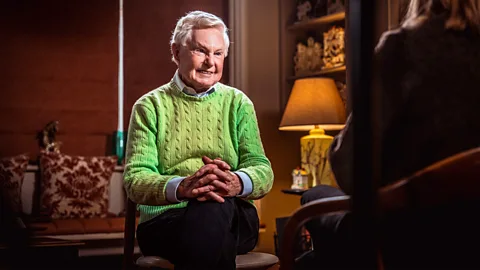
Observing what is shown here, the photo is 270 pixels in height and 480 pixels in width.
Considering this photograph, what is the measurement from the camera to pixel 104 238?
4.19 m

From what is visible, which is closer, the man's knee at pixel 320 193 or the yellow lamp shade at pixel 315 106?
the man's knee at pixel 320 193

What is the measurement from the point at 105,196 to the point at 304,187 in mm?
1346

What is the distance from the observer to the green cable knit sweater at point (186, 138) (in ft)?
6.68

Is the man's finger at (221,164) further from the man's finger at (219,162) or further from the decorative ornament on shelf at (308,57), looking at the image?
the decorative ornament on shelf at (308,57)

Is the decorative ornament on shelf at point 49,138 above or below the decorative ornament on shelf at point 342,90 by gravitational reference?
below

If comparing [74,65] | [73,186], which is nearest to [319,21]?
[74,65]

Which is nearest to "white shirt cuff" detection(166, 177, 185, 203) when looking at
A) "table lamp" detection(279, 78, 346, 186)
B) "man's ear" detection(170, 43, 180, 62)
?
"man's ear" detection(170, 43, 180, 62)

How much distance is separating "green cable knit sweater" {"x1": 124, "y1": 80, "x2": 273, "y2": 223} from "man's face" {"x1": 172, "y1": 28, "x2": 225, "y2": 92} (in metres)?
0.05

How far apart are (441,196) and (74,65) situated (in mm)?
4223

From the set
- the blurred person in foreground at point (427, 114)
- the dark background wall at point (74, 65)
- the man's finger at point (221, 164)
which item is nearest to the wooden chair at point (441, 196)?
the blurred person in foreground at point (427, 114)

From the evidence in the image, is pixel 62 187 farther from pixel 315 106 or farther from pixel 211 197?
pixel 211 197

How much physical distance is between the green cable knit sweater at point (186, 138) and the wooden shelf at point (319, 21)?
2.80 m

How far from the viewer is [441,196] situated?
1.18 meters

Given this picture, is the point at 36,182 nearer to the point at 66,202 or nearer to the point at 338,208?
the point at 66,202
